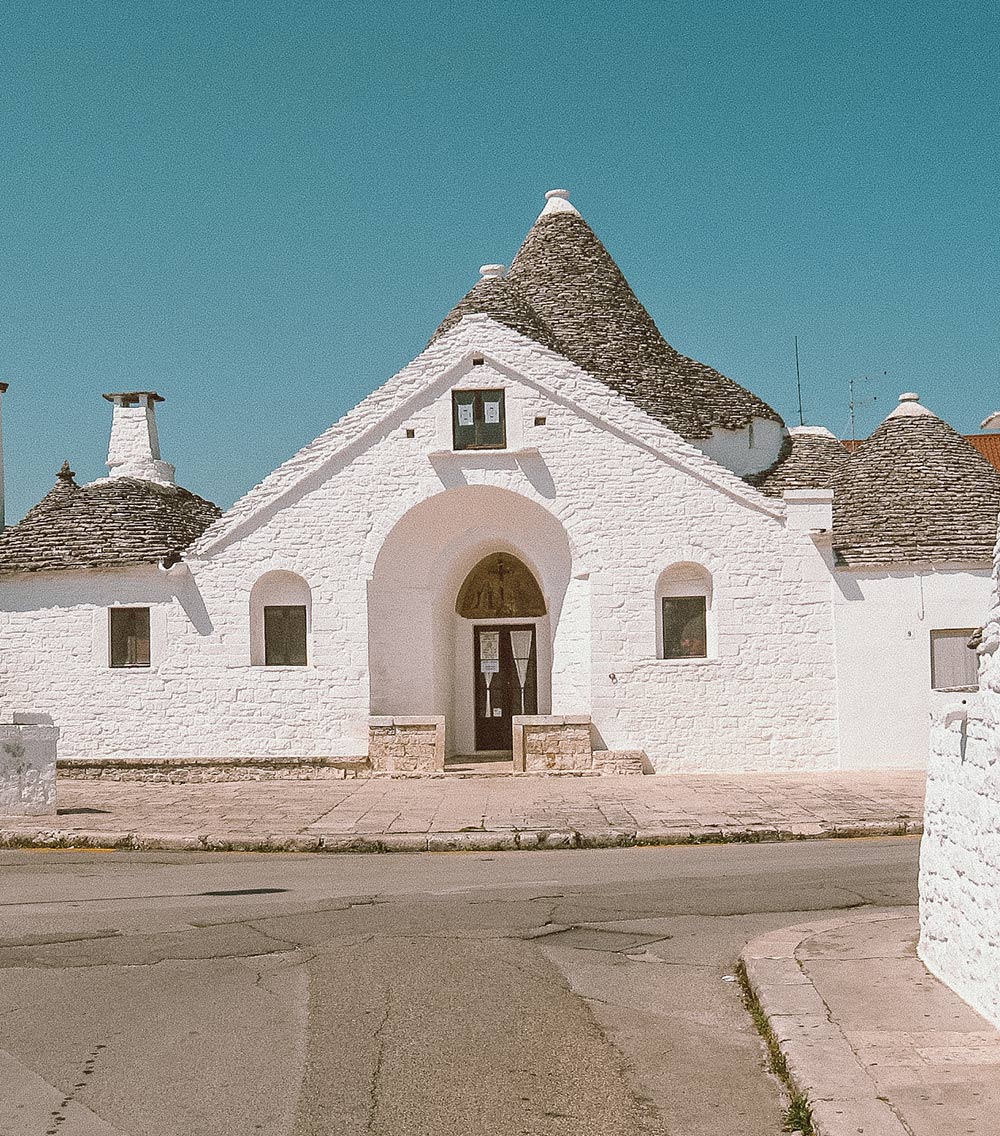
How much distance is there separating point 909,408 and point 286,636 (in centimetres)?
1145

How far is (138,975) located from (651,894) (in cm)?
399

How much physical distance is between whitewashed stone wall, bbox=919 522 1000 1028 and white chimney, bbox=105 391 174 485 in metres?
20.2

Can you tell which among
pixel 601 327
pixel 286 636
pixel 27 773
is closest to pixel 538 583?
pixel 286 636

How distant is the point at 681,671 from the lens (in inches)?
752

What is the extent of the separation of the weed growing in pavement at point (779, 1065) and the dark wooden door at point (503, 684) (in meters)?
14.6

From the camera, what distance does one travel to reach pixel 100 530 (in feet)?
67.5

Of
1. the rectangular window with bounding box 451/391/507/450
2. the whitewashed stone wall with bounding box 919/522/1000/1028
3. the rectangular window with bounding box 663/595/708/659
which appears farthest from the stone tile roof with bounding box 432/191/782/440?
the whitewashed stone wall with bounding box 919/522/1000/1028

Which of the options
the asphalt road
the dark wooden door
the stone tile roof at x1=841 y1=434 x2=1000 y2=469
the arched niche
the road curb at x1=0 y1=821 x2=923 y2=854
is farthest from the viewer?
the stone tile roof at x1=841 y1=434 x2=1000 y2=469

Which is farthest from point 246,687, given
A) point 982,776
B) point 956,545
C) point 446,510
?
point 982,776

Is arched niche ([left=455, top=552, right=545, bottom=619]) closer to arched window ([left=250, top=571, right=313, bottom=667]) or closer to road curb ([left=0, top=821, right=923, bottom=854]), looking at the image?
arched window ([left=250, top=571, right=313, bottom=667])

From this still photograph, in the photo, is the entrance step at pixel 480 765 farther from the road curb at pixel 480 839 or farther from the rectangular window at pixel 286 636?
the road curb at pixel 480 839

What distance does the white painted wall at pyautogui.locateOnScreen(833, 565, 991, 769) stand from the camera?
18.8 m

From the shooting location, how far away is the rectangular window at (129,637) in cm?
1994

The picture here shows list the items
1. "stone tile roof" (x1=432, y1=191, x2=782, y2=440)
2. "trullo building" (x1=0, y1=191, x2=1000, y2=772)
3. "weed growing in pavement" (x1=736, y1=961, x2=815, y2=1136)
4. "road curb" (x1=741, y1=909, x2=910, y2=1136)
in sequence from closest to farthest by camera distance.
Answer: "road curb" (x1=741, y1=909, x2=910, y2=1136)
"weed growing in pavement" (x1=736, y1=961, x2=815, y2=1136)
"trullo building" (x1=0, y1=191, x2=1000, y2=772)
"stone tile roof" (x1=432, y1=191, x2=782, y2=440)
